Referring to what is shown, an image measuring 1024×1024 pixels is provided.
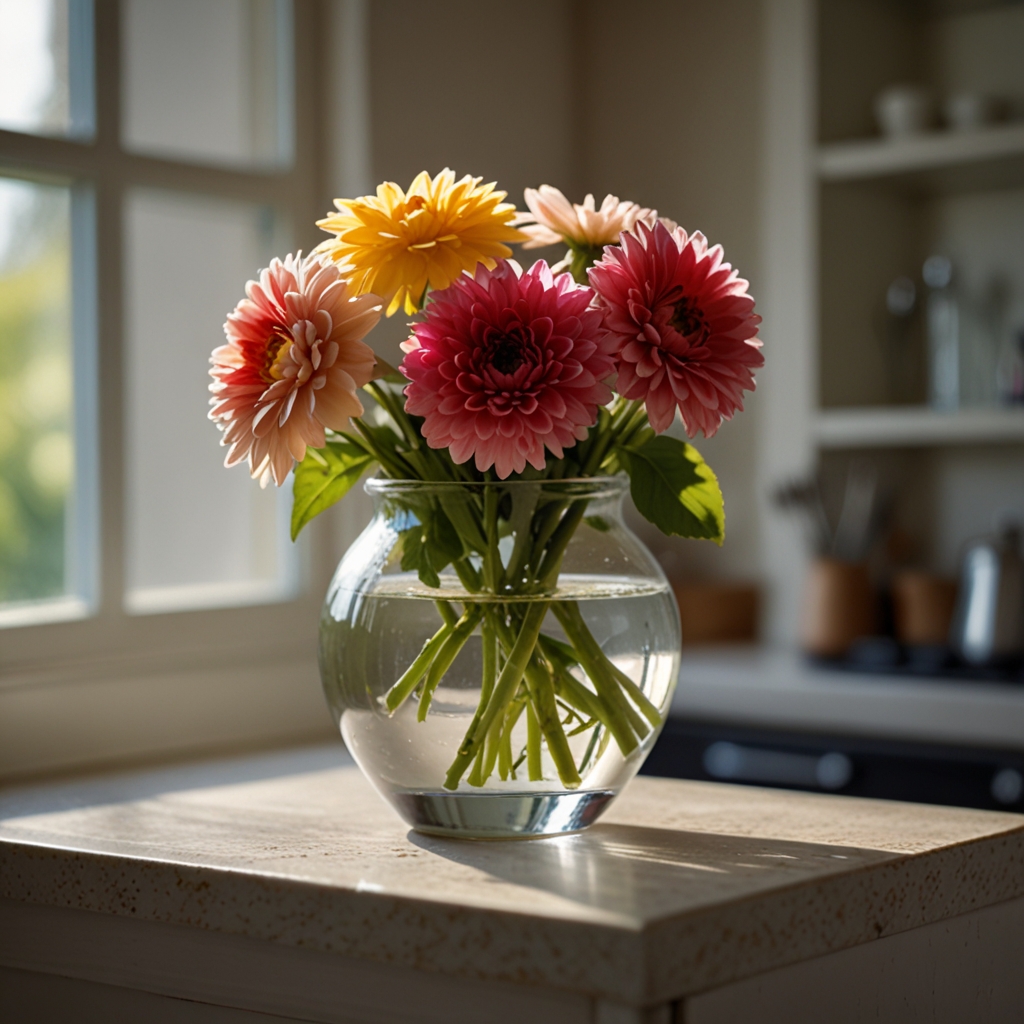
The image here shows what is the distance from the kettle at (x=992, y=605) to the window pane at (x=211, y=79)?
126 cm

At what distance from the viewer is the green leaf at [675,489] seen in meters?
0.93

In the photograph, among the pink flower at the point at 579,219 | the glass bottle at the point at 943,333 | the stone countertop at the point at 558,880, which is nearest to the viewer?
the stone countertop at the point at 558,880

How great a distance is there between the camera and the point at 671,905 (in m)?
0.77

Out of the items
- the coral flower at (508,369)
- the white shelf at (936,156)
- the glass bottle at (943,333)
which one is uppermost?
the white shelf at (936,156)

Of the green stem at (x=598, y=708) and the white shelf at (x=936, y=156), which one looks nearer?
the green stem at (x=598, y=708)

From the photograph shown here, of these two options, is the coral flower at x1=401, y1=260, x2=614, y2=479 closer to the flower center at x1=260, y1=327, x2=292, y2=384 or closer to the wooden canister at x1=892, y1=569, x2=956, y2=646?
the flower center at x1=260, y1=327, x2=292, y2=384

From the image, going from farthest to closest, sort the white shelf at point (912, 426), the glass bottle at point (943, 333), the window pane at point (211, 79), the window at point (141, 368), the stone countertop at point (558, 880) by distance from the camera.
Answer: the glass bottle at point (943, 333) → the white shelf at point (912, 426) → the window pane at point (211, 79) → the window at point (141, 368) → the stone countertop at point (558, 880)

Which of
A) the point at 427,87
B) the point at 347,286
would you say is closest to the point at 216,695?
the point at 427,87

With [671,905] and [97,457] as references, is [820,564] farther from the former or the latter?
[671,905]

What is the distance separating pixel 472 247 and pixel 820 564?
→ 1.70m

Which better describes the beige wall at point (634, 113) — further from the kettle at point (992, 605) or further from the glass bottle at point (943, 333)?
Answer: the kettle at point (992, 605)

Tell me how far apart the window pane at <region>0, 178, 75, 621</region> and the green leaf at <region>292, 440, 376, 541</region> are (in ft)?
3.35

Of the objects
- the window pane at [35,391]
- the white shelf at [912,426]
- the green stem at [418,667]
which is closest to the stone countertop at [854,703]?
the white shelf at [912,426]

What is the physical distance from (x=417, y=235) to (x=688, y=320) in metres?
0.18
